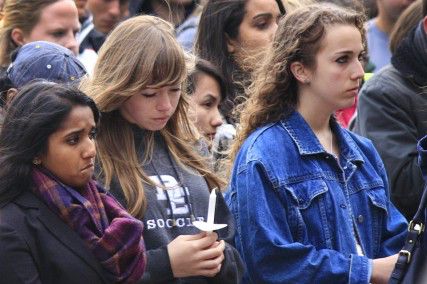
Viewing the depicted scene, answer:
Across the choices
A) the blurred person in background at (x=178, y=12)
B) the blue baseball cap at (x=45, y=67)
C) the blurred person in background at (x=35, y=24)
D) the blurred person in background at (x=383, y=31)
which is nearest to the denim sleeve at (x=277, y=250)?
the blue baseball cap at (x=45, y=67)

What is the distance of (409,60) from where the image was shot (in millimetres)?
6074

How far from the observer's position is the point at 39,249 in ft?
12.6

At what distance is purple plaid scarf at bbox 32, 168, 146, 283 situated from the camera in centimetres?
388

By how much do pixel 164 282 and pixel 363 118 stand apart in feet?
7.28

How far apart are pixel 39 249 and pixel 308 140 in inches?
51.6

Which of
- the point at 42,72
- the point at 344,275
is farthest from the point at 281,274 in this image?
the point at 42,72

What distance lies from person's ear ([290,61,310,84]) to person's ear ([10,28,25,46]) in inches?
73.1

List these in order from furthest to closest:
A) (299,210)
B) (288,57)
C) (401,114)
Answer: (401,114), (288,57), (299,210)

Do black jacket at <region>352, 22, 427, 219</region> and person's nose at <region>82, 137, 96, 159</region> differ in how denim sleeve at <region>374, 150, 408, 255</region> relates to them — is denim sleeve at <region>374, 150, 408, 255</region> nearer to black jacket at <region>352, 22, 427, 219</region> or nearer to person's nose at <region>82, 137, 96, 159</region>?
black jacket at <region>352, 22, 427, 219</region>

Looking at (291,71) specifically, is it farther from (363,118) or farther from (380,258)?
(363,118)

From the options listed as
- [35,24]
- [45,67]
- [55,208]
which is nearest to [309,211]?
[55,208]

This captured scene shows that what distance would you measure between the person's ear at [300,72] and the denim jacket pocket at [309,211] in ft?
1.46

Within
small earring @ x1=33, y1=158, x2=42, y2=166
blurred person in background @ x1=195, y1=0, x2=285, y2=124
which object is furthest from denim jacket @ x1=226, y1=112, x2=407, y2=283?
blurred person in background @ x1=195, y1=0, x2=285, y2=124

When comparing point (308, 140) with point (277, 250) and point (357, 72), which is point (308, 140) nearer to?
point (357, 72)
